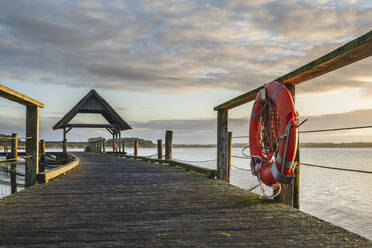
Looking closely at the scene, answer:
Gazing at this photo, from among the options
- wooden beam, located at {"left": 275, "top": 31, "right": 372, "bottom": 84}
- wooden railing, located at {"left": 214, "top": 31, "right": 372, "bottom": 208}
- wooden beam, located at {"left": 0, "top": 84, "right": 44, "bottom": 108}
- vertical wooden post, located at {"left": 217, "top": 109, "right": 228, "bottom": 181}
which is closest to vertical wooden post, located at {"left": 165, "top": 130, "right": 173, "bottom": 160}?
vertical wooden post, located at {"left": 217, "top": 109, "right": 228, "bottom": 181}

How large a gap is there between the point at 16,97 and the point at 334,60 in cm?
446

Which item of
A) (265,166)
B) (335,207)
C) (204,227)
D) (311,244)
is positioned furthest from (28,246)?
(335,207)

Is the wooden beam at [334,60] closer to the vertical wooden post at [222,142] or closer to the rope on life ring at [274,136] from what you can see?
the rope on life ring at [274,136]

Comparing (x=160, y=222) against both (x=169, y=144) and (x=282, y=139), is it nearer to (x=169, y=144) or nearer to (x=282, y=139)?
(x=282, y=139)

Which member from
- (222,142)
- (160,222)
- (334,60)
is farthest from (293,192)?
(222,142)

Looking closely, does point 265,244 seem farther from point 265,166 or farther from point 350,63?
point 350,63

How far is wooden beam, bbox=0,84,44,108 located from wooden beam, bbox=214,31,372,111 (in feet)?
11.5

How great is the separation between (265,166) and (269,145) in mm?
400

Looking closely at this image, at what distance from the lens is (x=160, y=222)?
262 centimetres

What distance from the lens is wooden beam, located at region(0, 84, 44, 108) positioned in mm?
4320

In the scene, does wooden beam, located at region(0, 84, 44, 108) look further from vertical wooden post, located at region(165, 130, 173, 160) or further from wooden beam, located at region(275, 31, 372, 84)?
vertical wooden post, located at region(165, 130, 173, 160)

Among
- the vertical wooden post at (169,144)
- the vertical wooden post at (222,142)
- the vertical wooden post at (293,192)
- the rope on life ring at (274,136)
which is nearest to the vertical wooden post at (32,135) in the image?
the vertical wooden post at (222,142)

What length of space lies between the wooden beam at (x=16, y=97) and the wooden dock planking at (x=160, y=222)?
1.49 meters

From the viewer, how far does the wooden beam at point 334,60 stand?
95.7 inches
